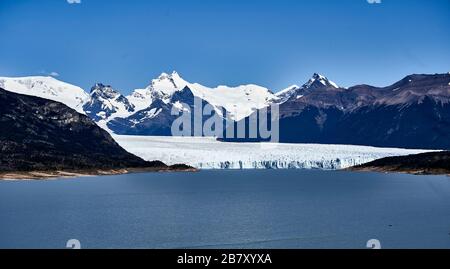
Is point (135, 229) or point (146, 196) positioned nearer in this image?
point (135, 229)

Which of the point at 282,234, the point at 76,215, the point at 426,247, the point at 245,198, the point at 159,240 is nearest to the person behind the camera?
the point at 426,247

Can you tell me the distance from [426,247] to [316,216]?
29148mm

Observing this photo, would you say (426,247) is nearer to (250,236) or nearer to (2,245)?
(250,236)

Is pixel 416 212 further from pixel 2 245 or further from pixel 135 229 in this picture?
pixel 2 245

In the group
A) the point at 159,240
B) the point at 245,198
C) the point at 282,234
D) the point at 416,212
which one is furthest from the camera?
the point at 245,198

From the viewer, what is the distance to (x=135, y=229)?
68812mm

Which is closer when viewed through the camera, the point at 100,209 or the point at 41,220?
the point at 41,220

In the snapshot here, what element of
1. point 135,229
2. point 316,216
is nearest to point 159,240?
point 135,229

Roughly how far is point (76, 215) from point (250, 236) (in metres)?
31.9

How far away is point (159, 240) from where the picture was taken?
199 feet

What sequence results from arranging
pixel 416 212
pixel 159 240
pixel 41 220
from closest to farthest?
pixel 159 240 < pixel 41 220 < pixel 416 212

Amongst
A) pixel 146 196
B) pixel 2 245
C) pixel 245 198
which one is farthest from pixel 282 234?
pixel 146 196
